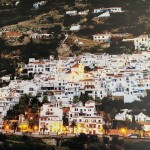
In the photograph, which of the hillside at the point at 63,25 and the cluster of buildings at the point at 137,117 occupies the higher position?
the hillside at the point at 63,25

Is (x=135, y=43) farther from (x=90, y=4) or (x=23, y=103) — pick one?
(x=23, y=103)

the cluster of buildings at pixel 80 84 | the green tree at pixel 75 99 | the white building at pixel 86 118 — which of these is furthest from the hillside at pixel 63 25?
the white building at pixel 86 118

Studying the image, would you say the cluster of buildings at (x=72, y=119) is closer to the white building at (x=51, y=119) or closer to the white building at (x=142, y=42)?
the white building at (x=51, y=119)

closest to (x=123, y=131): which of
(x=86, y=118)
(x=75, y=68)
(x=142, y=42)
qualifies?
(x=86, y=118)

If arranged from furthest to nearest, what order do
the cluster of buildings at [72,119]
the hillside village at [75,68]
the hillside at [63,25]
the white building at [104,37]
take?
the white building at [104,37] → the hillside at [63,25] → the hillside village at [75,68] → the cluster of buildings at [72,119]

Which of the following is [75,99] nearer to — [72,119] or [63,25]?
[72,119]

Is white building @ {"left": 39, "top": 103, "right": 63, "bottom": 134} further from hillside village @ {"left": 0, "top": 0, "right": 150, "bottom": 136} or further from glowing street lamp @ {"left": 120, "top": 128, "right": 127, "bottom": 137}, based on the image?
glowing street lamp @ {"left": 120, "top": 128, "right": 127, "bottom": 137}

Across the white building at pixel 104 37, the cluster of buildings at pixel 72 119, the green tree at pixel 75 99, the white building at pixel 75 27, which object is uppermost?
the white building at pixel 75 27

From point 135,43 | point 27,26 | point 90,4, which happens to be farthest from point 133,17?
point 27,26

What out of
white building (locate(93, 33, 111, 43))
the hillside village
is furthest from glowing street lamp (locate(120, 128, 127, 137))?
white building (locate(93, 33, 111, 43))
